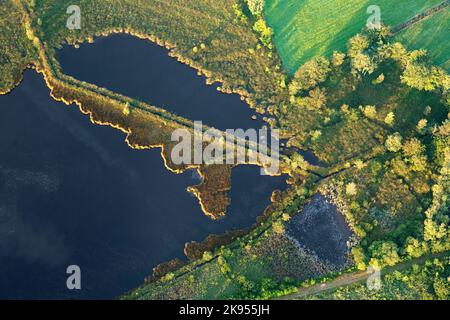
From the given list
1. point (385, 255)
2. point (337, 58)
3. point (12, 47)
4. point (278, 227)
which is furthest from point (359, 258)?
point (12, 47)

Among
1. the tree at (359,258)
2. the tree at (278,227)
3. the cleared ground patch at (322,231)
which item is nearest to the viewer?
the tree at (359,258)

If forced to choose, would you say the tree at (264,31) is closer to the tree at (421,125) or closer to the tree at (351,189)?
the tree at (421,125)

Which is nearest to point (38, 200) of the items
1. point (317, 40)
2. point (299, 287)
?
point (299, 287)

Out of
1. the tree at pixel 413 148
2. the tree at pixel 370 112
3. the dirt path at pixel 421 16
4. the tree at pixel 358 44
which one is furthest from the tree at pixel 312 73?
the tree at pixel 413 148

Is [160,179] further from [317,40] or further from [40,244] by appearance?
[317,40]

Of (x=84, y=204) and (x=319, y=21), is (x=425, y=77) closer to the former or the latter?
(x=319, y=21)

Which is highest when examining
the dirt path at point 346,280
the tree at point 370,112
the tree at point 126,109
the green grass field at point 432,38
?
the green grass field at point 432,38
